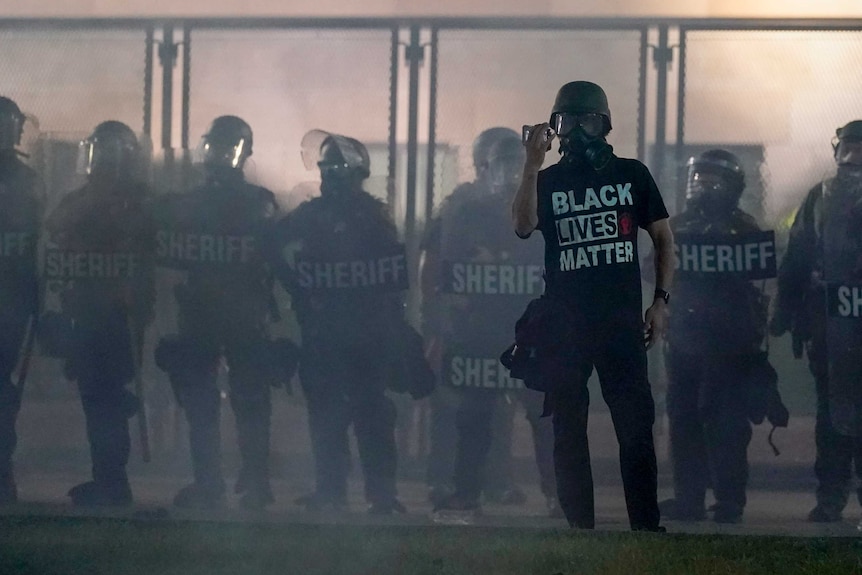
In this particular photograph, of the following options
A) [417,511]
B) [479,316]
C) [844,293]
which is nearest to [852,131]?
[844,293]

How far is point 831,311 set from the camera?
5.66m

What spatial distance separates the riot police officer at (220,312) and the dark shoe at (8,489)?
82 centimetres

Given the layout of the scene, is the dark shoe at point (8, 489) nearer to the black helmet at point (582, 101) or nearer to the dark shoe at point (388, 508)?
the dark shoe at point (388, 508)

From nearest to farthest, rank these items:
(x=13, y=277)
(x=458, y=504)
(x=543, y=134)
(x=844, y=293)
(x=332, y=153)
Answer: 1. (x=543, y=134)
2. (x=844, y=293)
3. (x=332, y=153)
4. (x=458, y=504)
5. (x=13, y=277)

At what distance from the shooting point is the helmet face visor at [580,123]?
4938 millimetres

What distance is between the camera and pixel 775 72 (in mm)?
5641

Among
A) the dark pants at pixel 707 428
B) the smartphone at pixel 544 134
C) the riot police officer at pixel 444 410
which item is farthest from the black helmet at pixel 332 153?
the dark pants at pixel 707 428

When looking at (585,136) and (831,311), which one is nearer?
(585,136)

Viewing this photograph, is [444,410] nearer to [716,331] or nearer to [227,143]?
[716,331]

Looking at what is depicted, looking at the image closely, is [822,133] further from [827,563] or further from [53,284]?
[53,284]

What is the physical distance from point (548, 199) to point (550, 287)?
0.37 meters

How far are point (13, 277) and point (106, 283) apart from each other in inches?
18.4

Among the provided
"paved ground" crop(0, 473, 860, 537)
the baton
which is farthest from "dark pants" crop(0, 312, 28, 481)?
the baton

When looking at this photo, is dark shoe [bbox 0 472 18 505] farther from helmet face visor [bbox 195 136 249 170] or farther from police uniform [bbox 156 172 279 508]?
helmet face visor [bbox 195 136 249 170]
